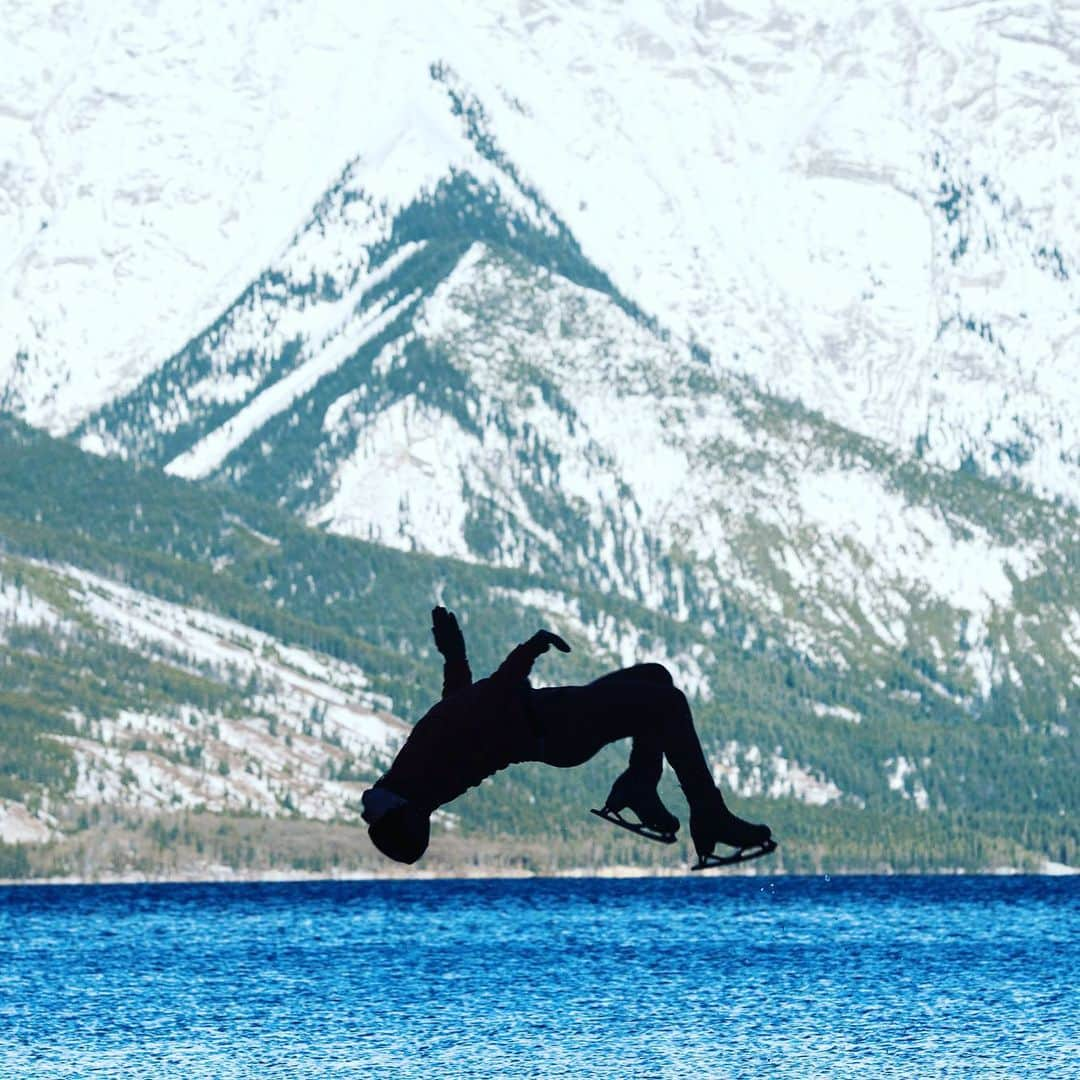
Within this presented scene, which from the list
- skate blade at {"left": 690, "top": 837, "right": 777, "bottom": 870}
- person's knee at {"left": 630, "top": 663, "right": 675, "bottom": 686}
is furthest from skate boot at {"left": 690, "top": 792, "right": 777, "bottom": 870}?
person's knee at {"left": 630, "top": 663, "right": 675, "bottom": 686}

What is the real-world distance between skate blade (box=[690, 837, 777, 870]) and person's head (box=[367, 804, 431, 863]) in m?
1.93

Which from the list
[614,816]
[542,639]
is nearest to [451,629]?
[542,639]

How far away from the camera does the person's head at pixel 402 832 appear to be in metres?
18.5

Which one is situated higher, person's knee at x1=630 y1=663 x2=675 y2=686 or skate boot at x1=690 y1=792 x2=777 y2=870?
person's knee at x1=630 y1=663 x2=675 y2=686

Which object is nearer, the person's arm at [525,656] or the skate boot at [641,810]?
the person's arm at [525,656]

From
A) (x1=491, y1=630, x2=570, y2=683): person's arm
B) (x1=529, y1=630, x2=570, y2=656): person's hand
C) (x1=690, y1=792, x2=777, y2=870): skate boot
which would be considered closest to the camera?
(x1=491, y1=630, x2=570, y2=683): person's arm

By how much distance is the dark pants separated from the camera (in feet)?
61.9

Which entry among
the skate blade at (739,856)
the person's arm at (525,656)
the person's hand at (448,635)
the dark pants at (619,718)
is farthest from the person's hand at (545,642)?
the skate blade at (739,856)

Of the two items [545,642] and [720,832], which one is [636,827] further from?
[545,642]

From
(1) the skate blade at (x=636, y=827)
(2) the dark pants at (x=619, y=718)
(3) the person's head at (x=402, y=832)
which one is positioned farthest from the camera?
(1) the skate blade at (x=636, y=827)

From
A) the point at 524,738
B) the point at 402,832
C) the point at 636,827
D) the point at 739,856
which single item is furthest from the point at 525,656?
the point at 739,856

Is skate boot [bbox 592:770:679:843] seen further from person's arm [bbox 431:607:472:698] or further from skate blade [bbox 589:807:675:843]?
person's arm [bbox 431:607:472:698]

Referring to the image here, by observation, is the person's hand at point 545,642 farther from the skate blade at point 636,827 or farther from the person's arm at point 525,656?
the skate blade at point 636,827

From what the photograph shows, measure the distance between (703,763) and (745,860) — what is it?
1504mm
